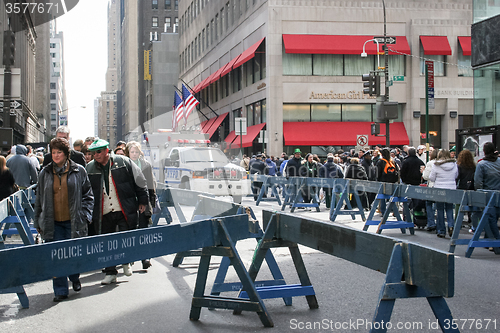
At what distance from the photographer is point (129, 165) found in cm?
767

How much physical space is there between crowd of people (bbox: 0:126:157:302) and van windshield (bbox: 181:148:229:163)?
9.63m

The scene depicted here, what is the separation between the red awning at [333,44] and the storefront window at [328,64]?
0.99 m

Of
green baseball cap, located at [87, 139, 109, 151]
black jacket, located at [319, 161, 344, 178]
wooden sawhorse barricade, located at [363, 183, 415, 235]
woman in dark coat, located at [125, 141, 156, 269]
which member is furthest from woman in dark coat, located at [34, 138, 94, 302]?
black jacket, located at [319, 161, 344, 178]

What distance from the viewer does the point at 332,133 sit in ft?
115

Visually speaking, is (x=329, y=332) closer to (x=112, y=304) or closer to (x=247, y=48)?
(x=112, y=304)

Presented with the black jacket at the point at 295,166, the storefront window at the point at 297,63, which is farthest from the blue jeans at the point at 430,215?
the storefront window at the point at 297,63

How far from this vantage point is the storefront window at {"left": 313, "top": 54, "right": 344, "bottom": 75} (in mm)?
35906

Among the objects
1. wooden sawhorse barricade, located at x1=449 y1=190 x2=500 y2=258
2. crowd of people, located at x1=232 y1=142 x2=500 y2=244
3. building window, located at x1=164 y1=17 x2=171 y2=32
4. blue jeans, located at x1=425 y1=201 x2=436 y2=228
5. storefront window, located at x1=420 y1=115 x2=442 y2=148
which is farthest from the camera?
building window, located at x1=164 y1=17 x2=171 y2=32

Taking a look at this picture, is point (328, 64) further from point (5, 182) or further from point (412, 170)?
point (5, 182)

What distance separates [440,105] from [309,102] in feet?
29.9

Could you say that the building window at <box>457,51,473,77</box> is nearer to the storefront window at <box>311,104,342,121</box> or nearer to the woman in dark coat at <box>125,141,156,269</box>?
the storefront window at <box>311,104,342,121</box>

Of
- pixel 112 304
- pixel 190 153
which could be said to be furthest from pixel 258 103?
pixel 112 304

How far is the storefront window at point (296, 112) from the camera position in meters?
36.0

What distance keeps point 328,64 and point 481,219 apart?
91.8 ft
